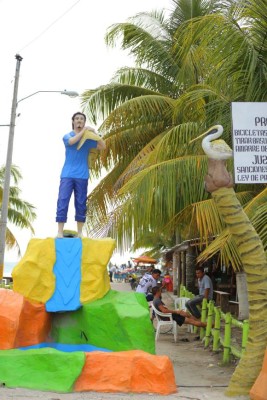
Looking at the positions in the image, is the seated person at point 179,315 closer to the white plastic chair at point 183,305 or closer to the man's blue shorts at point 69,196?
the white plastic chair at point 183,305

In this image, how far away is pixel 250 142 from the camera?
6730mm

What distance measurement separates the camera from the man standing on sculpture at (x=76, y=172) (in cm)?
876

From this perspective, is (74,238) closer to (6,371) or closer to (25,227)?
(6,371)

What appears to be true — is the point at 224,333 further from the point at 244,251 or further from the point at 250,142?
the point at 250,142

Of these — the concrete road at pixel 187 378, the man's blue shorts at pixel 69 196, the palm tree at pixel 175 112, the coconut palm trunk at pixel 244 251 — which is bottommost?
the concrete road at pixel 187 378

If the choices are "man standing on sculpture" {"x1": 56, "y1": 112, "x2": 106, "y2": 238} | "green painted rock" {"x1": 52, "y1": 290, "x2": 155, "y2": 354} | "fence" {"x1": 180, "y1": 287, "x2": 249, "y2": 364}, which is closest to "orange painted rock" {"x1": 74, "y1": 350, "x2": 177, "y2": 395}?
"green painted rock" {"x1": 52, "y1": 290, "x2": 155, "y2": 354}

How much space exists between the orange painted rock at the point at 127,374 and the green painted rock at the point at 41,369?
149 mm

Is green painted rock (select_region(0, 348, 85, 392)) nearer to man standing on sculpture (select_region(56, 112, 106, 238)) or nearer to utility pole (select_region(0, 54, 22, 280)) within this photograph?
man standing on sculpture (select_region(56, 112, 106, 238))

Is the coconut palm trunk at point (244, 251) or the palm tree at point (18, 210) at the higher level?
the palm tree at point (18, 210)

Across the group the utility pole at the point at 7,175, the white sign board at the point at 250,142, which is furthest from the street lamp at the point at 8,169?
the white sign board at the point at 250,142

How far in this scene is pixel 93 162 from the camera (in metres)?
15.7

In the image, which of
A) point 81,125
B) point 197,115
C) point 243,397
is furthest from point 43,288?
point 197,115

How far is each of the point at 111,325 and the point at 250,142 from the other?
10.2 ft

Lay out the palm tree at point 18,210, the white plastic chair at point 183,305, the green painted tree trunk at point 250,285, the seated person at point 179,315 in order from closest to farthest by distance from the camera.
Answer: the green painted tree trunk at point 250,285, the seated person at point 179,315, the white plastic chair at point 183,305, the palm tree at point 18,210
